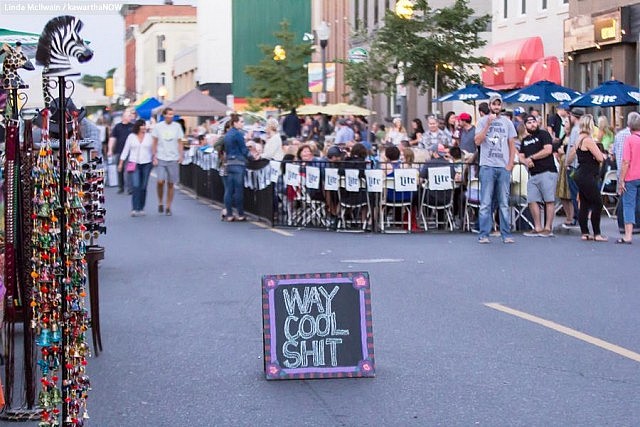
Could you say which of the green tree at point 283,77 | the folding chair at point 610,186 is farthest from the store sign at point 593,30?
the green tree at point 283,77

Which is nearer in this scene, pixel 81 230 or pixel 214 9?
pixel 81 230

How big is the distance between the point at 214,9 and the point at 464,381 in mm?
82932

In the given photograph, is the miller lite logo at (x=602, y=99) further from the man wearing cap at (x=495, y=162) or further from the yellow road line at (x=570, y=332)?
the yellow road line at (x=570, y=332)

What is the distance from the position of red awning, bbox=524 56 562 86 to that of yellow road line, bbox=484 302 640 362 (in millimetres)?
26326

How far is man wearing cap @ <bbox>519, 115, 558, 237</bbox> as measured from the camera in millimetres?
19594

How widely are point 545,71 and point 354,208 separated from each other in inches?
718

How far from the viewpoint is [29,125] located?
8125 millimetres

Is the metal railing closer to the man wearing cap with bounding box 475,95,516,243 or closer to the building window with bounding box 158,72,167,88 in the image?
the man wearing cap with bounding box 475,95,516,243

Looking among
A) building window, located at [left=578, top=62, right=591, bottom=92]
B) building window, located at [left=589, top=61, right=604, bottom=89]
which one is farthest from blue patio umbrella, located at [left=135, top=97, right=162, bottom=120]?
building window, located at [left=589, top=61, right=604, bottom=89]

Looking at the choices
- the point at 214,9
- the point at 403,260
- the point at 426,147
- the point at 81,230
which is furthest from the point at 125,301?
the point at 214,9

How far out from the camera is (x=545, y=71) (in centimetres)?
3756

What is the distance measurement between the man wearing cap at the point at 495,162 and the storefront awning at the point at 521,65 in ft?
62.7

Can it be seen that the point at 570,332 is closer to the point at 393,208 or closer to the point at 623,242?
the point at 623,242

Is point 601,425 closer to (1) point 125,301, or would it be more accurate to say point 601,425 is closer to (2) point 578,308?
(2) point 578,308
